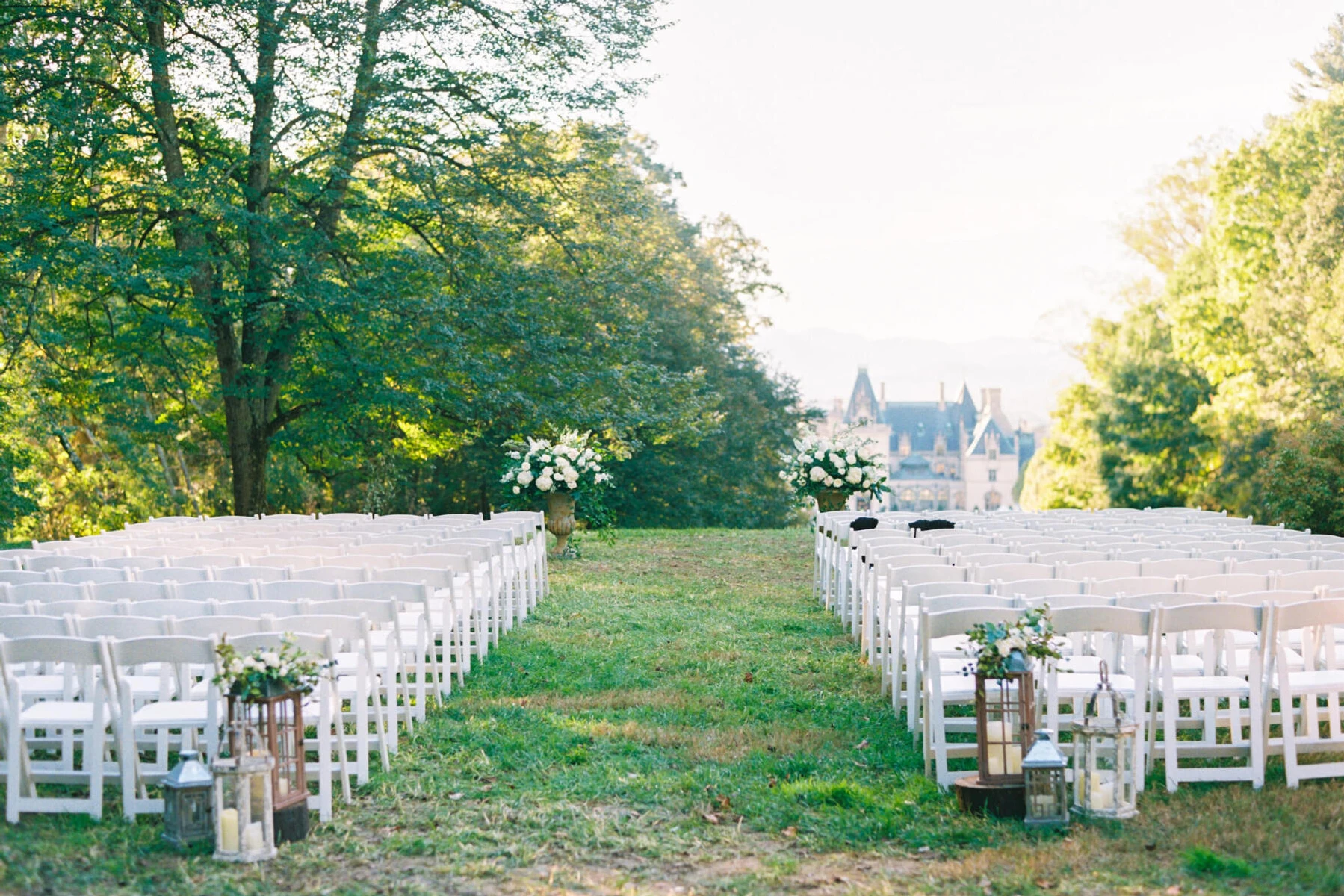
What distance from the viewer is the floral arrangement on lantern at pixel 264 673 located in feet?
15.6

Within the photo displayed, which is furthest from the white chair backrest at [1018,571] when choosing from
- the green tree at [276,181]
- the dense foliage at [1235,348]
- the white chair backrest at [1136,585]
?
the green tree at [276,181]

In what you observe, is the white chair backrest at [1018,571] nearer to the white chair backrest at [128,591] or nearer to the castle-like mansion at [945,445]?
the white chair backrest at [128,591]

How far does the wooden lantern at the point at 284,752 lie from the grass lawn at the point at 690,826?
0.34 ft

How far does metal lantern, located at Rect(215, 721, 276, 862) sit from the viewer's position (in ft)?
15.1

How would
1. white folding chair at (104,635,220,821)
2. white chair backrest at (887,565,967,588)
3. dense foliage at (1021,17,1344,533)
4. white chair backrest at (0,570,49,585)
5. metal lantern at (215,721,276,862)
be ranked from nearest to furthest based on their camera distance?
1. metal lantern at (215,721,276,862)
2. white folding chair at (104,635,220,821)
3. white chair backrest at (887,565,967,588)
4. white chair backrest at (0,570,49,585)
5. dense foliage at (1021,17,1344,533)

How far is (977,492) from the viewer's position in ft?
447

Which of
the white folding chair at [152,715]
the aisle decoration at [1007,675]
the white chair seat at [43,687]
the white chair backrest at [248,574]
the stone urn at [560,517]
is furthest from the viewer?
the stone urn at [560,517]

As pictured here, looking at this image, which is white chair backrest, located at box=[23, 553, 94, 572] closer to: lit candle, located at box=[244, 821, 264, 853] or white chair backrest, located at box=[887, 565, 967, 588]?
lit candle, located at box=[244, 821, 264, 853]

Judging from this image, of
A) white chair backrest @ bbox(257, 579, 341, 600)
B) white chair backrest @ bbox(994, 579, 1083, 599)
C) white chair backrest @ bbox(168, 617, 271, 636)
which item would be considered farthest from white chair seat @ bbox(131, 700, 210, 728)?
white chair backrest @ bbox(994, 579, 1083, 599)

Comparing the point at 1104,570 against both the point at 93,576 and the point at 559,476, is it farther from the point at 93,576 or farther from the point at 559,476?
the point at 559,476

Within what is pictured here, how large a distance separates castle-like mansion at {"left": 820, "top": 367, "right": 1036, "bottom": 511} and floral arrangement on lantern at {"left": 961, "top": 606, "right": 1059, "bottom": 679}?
125m

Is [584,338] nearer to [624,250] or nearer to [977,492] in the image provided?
[624,250]

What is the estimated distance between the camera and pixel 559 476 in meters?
14.8

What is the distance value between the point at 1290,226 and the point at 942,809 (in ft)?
92.2
